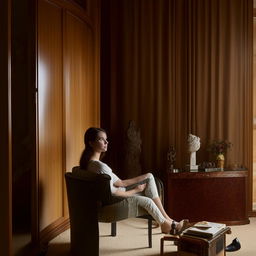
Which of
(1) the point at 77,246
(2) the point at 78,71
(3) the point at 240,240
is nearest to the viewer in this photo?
(1) the point at 77,246

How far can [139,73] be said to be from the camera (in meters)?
4.50

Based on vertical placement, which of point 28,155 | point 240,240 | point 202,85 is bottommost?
point 240,240

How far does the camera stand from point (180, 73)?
4.47 metres

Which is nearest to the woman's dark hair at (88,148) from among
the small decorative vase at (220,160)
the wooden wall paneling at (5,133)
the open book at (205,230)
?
the wooden wall paneling at (5,133)

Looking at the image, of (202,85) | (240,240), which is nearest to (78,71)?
(202,85)

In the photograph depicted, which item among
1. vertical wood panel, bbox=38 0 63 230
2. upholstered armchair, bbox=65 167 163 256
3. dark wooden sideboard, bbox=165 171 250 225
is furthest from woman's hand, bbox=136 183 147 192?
vertical wood panel, bbox=38 0 63 230

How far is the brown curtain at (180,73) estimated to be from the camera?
14.5ft

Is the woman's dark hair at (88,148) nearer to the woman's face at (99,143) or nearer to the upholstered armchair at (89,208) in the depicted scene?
the woman's face at (99,143)

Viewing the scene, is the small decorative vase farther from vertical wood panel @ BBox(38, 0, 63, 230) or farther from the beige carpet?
vertical wood panel @ BBox(38, 0, 63, 230)

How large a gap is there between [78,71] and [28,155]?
0.96 meters

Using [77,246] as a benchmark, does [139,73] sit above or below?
above

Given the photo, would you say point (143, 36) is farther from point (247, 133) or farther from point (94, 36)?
point (247, 133)

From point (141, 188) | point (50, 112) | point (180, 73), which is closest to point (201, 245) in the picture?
point (141, 188)

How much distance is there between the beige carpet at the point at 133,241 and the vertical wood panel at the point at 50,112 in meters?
0.25
